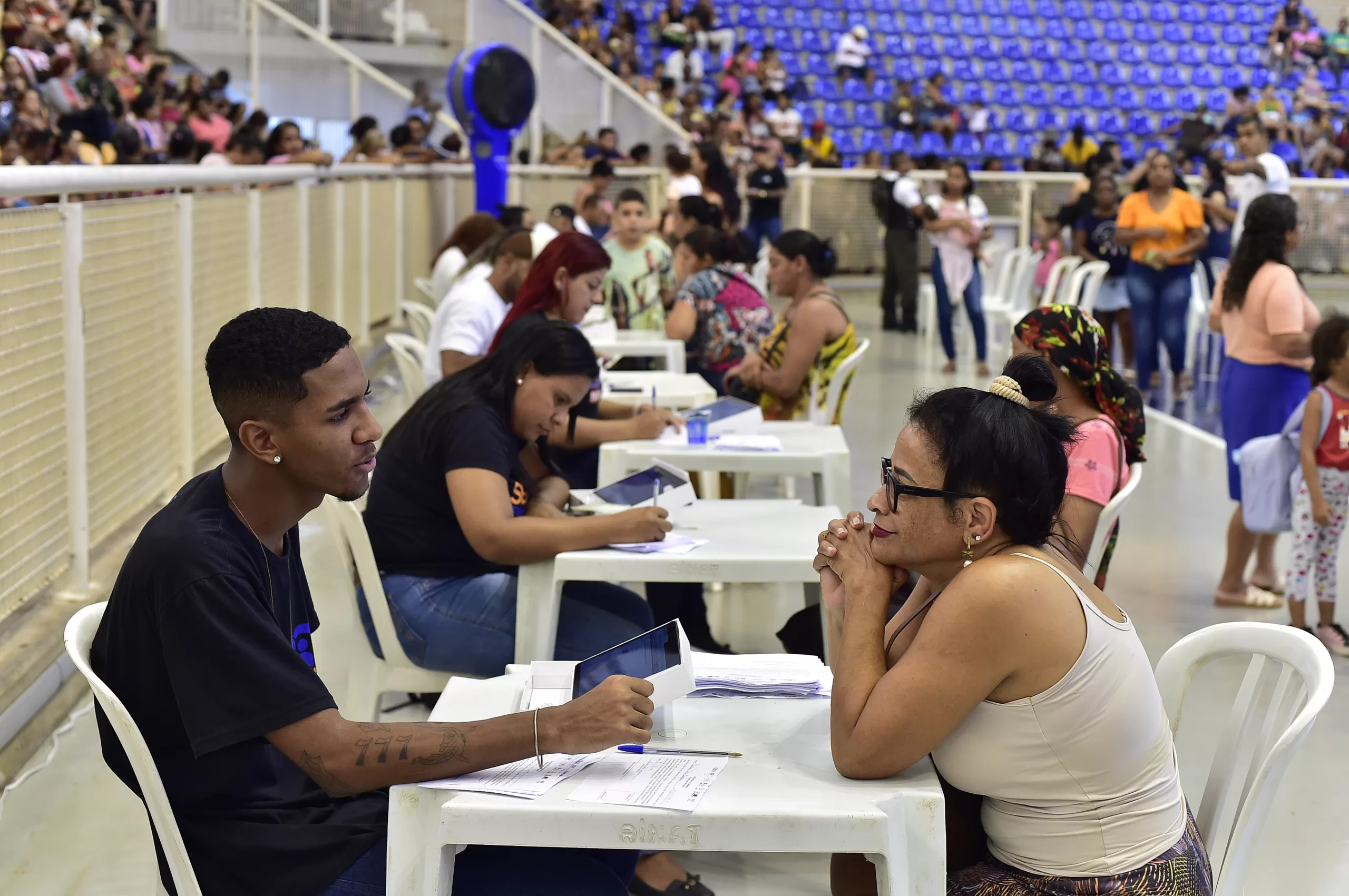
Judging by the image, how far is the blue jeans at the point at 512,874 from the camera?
1761 mm

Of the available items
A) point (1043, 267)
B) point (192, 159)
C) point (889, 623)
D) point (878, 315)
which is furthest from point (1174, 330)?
point (889, 623)

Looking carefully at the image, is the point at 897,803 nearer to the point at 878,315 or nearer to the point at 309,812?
the point at 309,812

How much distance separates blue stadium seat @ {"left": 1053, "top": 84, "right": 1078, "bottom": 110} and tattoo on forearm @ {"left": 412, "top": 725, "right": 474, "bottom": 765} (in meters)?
19.4

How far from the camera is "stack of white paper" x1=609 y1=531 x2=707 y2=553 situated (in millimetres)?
2832

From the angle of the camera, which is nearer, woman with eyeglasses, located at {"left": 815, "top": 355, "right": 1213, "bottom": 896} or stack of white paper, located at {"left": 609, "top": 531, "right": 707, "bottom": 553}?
woman with eyeglasses, located at {"left": 815, "top": 355, "right": 1213, "bottom": 896}

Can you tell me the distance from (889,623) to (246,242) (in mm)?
5030

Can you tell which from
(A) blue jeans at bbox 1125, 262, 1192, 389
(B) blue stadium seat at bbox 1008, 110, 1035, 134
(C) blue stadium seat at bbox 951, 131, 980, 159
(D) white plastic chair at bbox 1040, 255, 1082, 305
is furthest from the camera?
(B) blue stadium seat at bbox 1008, 110, 1035, 134

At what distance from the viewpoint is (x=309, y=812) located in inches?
69.1

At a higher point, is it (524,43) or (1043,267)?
(524,43)

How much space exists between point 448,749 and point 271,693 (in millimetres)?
235

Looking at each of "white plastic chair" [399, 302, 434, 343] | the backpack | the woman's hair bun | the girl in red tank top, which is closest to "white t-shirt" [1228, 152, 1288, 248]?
the backpack

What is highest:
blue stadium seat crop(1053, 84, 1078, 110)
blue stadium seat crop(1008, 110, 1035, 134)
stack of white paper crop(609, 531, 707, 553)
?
blue stadium seat crop(1053, 84, 1078, 110)

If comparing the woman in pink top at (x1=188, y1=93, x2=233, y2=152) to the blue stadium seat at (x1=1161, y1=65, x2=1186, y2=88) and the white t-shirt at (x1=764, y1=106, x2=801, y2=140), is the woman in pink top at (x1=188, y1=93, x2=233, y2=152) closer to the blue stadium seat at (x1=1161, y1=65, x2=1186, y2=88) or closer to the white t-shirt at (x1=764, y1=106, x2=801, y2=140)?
the white t-shirt at (x1=764, y1=106, x2=801, y2=140)

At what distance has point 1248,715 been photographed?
7.02 feet
